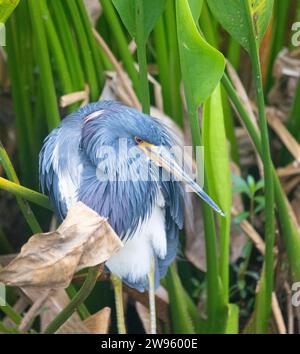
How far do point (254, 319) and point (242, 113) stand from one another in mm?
335

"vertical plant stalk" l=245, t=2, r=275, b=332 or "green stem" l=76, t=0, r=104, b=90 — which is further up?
"green stem" l=76, t=0, r=104, b=90

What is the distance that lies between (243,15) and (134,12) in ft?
0.45

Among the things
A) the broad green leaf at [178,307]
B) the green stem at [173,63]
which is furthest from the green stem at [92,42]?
the broad green leaf at [178,307]

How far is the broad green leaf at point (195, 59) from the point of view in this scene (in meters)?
0.78

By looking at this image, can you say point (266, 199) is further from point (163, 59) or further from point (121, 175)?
point (163, 59)

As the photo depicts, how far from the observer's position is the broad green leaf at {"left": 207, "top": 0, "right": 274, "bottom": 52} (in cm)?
85

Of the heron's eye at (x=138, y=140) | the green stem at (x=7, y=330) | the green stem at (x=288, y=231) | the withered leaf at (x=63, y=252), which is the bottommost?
the green stem at (x=7, y=330)

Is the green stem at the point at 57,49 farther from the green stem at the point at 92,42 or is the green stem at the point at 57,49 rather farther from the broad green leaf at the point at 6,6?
the broad green leaf at the point at 6,6

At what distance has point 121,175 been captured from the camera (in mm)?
906

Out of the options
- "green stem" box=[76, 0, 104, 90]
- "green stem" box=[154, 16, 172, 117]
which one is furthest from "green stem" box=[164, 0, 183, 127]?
"green stem" box=[76, 0, 104, 90]

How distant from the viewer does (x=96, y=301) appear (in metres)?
1.21

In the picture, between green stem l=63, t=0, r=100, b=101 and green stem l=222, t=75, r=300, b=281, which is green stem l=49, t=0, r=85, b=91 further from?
green stem l=222, t=75, r=300, b=281

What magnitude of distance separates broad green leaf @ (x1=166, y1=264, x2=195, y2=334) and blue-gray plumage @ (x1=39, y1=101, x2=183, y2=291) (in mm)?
→ 60

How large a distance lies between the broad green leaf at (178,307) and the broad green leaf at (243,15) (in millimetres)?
368
